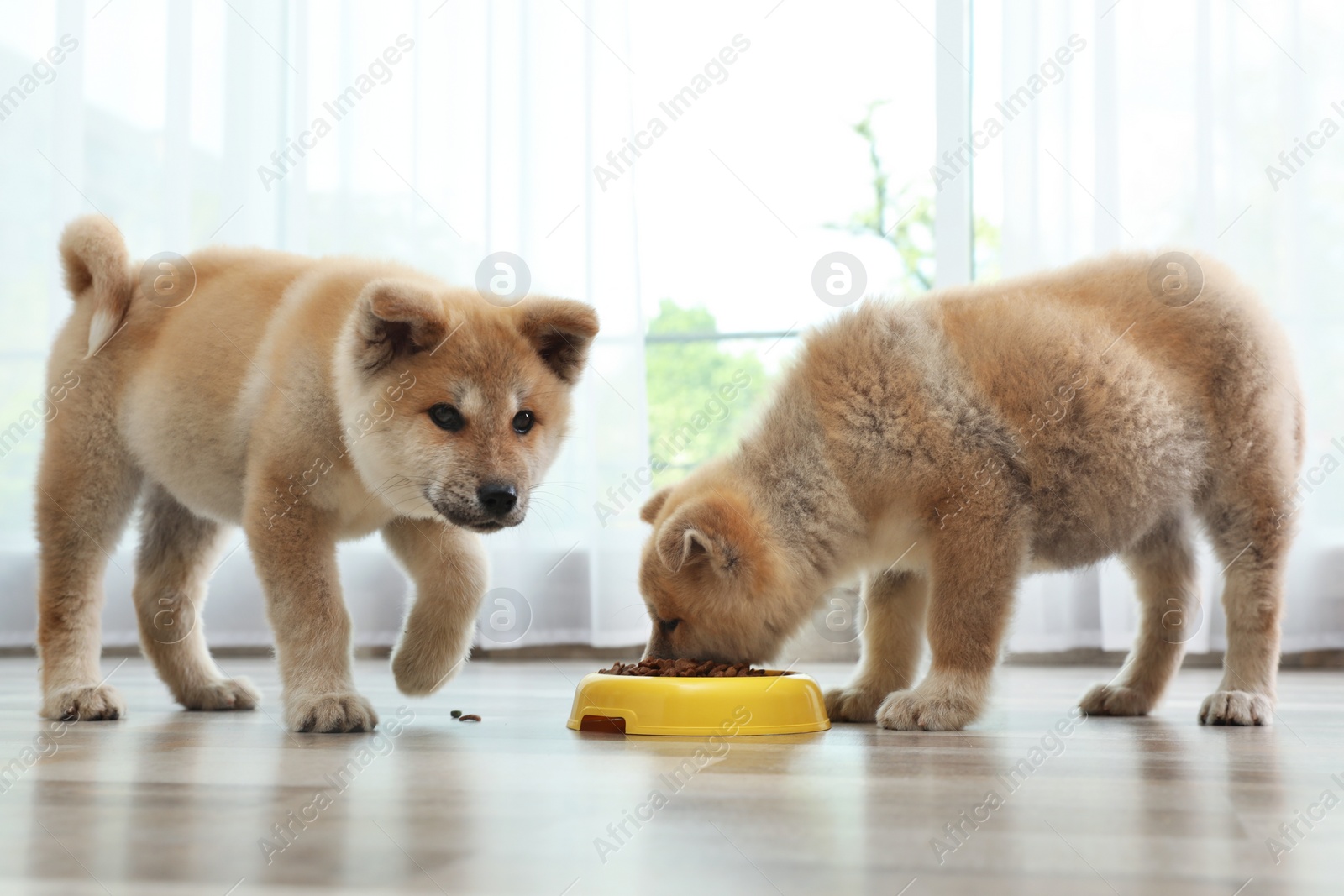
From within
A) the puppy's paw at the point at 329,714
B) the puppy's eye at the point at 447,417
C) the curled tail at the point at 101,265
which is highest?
the curled tail at the point at 101,265

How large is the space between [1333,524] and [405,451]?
3220mm

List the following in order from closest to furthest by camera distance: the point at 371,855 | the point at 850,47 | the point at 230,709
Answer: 1. the point at 371,855
2. the point at 230,709
3. the point at 850,47

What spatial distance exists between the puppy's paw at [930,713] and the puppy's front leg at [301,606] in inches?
39.6

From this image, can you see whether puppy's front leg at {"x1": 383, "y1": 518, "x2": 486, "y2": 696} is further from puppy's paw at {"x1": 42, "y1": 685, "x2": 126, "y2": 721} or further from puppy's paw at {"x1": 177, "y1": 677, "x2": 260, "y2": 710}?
puppy's paw at {"x1": 42, "y1": 685, "x2": 126, "y2": 721}

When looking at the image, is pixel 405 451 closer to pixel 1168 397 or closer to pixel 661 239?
pixel 1168 397

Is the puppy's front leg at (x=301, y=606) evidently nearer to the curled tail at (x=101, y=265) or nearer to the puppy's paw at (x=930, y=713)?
the curled tail at (x=101, y=265)

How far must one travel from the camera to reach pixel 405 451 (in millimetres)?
2133

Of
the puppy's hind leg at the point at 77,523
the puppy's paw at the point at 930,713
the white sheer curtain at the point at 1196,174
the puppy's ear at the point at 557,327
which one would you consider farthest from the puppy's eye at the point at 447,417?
the white sheer curtain at the point at 1196,174

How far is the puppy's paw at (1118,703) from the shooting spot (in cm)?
252

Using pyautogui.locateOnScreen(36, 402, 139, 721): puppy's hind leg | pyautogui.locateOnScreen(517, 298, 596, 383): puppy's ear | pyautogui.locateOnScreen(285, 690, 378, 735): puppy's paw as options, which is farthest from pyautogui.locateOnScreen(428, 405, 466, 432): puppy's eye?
pyautogui.locateOnScreen(36, 402, 139, 721): puppy's hind leg

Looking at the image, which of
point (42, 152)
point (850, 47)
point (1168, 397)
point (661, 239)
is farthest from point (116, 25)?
point (1168, 397)

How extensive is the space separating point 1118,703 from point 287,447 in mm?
1869

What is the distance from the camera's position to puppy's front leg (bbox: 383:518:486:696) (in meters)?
2.50

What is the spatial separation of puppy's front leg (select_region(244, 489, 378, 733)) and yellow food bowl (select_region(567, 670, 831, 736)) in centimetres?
44
